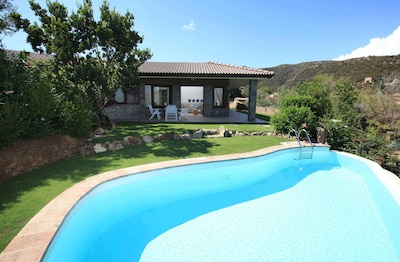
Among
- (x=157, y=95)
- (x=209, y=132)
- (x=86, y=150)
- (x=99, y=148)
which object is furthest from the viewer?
(x=157, y=95)

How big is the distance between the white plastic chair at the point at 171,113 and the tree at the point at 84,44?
13.9ft

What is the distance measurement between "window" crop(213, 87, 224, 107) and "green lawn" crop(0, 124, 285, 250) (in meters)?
6.64

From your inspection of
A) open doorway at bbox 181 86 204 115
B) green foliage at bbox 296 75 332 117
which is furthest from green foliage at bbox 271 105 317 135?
open doorway at bbox 181 86 204 115

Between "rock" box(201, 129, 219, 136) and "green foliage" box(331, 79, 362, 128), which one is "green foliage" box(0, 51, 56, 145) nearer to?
"rock" box(201, 129, 219, 136)

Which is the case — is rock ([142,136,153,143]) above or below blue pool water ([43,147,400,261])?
above

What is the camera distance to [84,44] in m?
8.88

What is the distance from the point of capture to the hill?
3270 centimetres

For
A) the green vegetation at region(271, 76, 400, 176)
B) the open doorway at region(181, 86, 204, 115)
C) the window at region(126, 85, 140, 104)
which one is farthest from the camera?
the open doorway at region(181, 86, 204, 115)

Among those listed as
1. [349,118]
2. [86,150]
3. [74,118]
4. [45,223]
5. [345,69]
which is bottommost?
[45,223]

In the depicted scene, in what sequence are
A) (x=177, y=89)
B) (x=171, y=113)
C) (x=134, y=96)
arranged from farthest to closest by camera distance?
(x=177, y=89) < (x=134, y=96) < (x=171, y=113)

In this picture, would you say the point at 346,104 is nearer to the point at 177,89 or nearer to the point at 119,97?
the point at 177,89

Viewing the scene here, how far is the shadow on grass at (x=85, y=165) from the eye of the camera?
14.4 feet

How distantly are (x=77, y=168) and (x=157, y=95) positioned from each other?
10889 mm

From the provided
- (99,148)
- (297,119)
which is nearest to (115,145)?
Result: (99,148)
